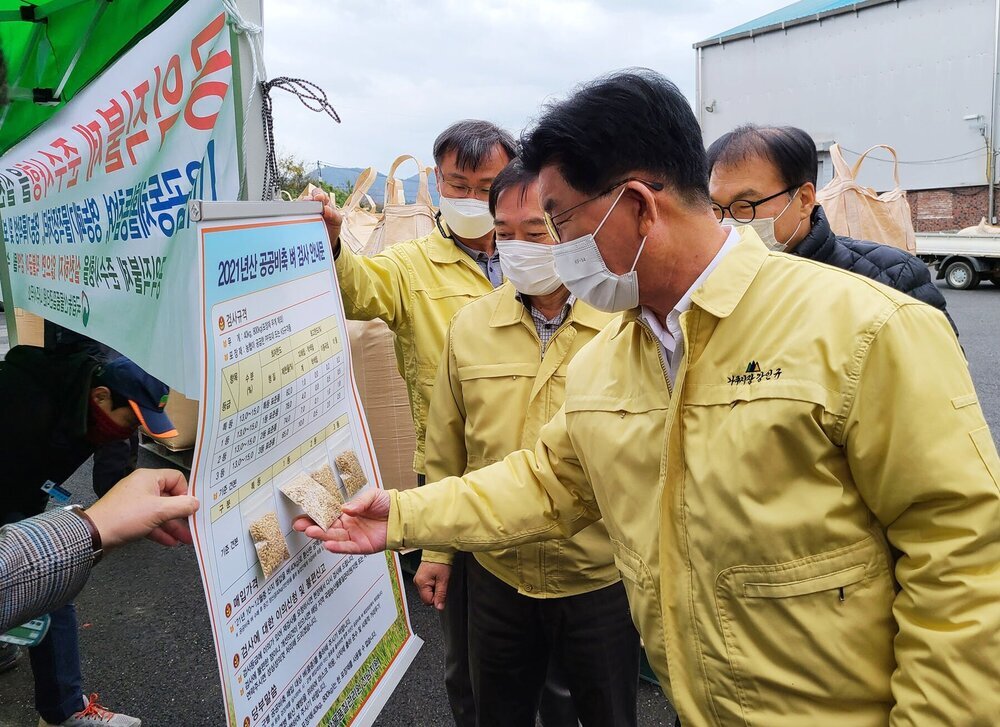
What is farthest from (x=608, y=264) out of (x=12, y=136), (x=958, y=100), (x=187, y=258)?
(x=958, y=100)

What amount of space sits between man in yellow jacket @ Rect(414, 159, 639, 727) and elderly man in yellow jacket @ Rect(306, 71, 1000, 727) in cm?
51

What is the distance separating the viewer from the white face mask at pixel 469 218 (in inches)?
98.0

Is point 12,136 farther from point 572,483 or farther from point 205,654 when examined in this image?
point 205,654

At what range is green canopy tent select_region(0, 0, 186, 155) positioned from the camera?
139cm

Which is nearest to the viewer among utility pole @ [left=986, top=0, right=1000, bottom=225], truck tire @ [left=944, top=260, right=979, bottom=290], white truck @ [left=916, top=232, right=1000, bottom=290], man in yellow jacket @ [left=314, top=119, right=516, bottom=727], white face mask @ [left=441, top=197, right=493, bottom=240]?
man in yellow jacket @ [left=314, top=119, right=516, bottom=727]

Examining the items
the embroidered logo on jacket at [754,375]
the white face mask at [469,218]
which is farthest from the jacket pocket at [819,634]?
the white face mask at [469,218]

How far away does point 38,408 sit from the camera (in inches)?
86.9

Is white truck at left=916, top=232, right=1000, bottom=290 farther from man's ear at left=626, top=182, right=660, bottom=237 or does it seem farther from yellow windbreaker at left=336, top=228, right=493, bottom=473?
man's ear at left=626, top=182, right=660, bottom=237

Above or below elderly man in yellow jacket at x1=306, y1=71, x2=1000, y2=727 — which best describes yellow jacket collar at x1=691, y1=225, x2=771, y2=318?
above

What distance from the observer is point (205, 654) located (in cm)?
317

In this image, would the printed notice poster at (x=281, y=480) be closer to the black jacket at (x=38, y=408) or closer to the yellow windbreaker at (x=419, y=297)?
the yellow windbreaker at (x=419, y=297)

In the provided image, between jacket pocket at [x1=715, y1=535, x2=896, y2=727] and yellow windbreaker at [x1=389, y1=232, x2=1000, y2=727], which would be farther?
jacket pocket at [x1=715, y1=535, x2=896, y2=727]

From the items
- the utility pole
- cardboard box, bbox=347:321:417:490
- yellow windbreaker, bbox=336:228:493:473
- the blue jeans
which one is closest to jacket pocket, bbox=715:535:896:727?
yellow windbreaker, bbox=336:228:493:473

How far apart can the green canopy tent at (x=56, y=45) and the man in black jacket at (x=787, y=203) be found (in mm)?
1739
